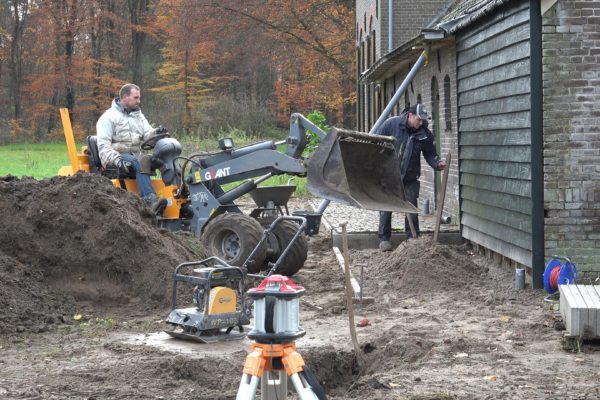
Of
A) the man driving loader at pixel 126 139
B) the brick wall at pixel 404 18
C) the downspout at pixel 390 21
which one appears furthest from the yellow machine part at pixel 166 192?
the downspout at pixel 390 21

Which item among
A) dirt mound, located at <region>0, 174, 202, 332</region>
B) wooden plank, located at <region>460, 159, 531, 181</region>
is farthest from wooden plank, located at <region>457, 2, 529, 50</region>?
dirt mound, located at <region>0, 174, 202, 332</region>

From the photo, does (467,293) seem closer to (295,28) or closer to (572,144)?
(572,144)

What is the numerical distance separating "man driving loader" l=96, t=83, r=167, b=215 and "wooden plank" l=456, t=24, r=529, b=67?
4728 mm

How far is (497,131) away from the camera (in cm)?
1305

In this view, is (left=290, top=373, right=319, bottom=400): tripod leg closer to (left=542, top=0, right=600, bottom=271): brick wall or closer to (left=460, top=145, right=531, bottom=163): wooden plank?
(left=542, top=0, right=600, bottom=271): brick wall

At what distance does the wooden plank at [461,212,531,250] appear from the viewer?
11.9 meters

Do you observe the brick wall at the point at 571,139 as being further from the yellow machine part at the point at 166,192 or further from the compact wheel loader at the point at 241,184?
the yellow machine part at the point at 166,192

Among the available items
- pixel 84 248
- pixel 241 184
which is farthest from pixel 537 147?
pixel 84 248

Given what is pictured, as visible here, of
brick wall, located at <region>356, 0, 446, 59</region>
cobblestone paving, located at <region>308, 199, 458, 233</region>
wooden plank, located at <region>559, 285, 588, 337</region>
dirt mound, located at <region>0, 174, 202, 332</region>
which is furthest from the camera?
brick wall, located at <region>356, 0, 446, 59</region>

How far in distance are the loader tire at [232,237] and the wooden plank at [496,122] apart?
11.2 ft

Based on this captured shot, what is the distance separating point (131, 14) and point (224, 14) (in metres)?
10.4

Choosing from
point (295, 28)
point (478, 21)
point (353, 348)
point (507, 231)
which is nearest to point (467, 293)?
point (507, 231)

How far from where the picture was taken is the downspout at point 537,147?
1124 cm

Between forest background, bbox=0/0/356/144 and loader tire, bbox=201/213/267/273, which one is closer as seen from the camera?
loader tire, bbox=201/213/267/273
